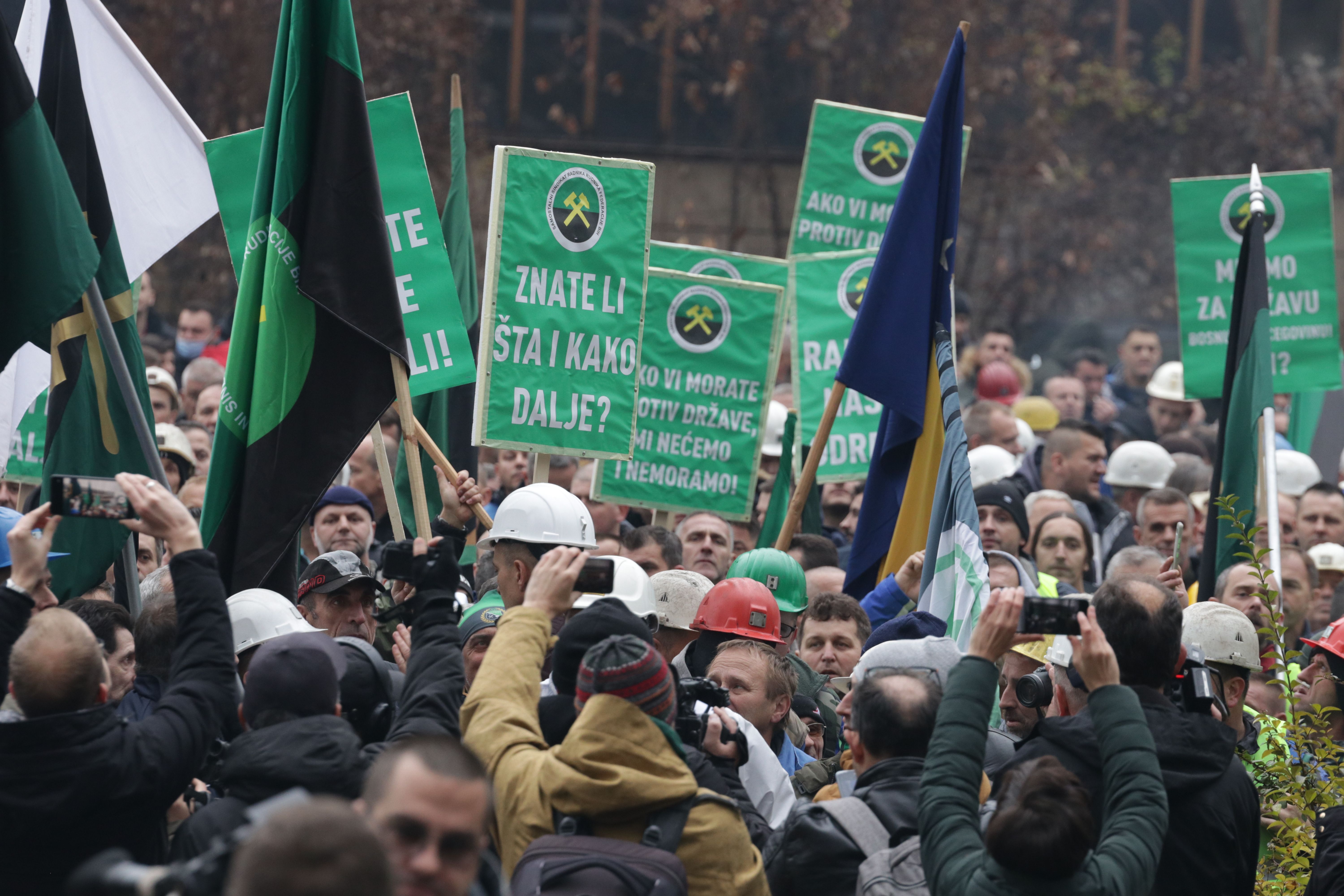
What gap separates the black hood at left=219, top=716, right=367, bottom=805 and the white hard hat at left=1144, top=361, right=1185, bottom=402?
10.6 metres

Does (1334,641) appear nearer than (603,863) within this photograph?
No

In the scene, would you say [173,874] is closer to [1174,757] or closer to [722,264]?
[1174,757]

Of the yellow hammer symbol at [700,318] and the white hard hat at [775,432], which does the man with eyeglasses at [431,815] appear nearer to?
the yellow hammer symbol at [700,318]

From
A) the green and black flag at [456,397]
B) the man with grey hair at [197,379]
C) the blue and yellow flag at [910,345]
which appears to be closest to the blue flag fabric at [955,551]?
the blue and yellow flag at [910,345]

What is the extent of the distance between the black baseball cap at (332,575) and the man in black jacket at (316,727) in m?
1.68

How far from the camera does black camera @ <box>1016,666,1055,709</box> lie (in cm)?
465

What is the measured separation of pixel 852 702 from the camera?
4.40m

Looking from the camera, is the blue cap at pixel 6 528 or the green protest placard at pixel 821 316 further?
the green protest placard at pixel 821 316

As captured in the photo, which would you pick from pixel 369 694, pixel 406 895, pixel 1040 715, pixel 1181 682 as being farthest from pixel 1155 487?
pixel 406 895

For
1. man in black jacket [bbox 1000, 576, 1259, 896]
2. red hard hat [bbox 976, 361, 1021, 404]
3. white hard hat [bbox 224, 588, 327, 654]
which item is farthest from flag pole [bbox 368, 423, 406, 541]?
red hard hat [bbox 976, 361, 1021, 404]

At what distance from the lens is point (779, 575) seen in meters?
7.18

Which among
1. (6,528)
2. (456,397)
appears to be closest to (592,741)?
(6,528)

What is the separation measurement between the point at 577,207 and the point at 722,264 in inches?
123

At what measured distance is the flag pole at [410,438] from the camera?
5727 mm
